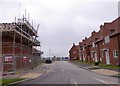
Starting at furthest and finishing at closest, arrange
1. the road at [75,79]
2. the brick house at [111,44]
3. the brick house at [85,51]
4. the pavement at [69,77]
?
1. the brick house at [85,51]
2. the brick house at [111,44]
3. the pavement at [69,77]
4. the road at [75,79]

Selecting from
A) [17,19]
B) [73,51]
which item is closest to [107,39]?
[17,19]

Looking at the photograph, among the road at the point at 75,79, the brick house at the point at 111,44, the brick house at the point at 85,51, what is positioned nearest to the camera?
the road at the point at 75,79

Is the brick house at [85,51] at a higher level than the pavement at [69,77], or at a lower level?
higher

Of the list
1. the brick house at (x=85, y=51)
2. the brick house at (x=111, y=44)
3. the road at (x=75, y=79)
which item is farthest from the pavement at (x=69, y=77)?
the brick house at (x=85, y=51)

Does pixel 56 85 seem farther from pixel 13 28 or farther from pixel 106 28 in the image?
pixel 106 28

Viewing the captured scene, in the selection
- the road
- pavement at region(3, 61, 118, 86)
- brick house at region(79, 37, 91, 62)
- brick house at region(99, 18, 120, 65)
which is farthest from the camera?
brick house at region(79, 37, 91, 62)

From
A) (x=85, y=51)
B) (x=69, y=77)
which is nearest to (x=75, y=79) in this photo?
(x=69, y=77)

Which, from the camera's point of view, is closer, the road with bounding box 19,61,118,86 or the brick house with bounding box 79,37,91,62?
the road with bounding box 19,61,118,86

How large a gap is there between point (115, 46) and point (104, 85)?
28154 mm

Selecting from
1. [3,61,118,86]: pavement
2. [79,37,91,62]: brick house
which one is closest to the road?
[3,61,118,86]: pavement

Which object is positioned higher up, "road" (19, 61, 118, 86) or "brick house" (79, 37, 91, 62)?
"brick house" (79, 37, 91, 62)

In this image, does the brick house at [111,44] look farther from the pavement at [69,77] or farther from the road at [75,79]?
the road at [75,79]

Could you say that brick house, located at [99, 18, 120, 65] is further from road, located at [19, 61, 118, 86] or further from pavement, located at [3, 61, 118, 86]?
road, located at [19, 61, 118, 86]

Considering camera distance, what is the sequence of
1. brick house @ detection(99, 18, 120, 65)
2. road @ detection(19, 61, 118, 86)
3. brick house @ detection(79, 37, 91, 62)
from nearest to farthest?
road @ detection(19, 61, 118, 86)
brick house @ detection(99, 18, 120, 65)
brick house @ detection(79, 37, 91, 62)
